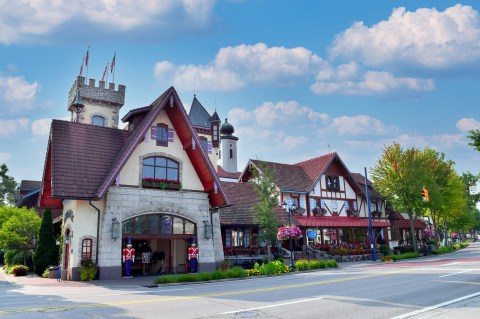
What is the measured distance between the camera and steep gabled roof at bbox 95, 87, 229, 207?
2380cm

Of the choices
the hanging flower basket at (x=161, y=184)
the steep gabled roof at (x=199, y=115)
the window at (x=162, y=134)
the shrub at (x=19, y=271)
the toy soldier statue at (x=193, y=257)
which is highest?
the steep gabled roof at (x=199, y=115)

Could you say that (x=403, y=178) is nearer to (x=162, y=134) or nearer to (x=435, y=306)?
(x=162, y=134)

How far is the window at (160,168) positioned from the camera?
2542 cm

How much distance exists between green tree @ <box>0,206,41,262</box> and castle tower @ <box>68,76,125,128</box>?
12970 millimetres

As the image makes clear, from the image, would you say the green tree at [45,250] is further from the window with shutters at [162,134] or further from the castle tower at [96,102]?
the castle tower at [96,102]

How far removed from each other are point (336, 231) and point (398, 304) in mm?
30901

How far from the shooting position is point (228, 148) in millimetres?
69562

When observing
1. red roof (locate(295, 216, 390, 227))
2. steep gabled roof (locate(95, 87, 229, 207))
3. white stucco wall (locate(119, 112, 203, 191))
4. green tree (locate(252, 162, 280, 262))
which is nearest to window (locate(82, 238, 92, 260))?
steep gabled roof (locate(95, 87, 229, 207))

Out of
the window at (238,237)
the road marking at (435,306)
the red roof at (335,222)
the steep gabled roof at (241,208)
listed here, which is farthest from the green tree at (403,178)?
the road marking at (435,306)

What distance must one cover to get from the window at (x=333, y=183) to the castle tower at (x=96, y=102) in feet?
77.6

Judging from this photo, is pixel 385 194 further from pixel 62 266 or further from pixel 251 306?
pixel 251 306

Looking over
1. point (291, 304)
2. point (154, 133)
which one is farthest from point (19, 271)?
point (291, 304)

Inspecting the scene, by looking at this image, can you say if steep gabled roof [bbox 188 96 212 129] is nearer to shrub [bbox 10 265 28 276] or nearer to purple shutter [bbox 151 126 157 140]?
purple shutter [bbox 151 126 157 140]

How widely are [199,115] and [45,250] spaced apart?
2390cm
